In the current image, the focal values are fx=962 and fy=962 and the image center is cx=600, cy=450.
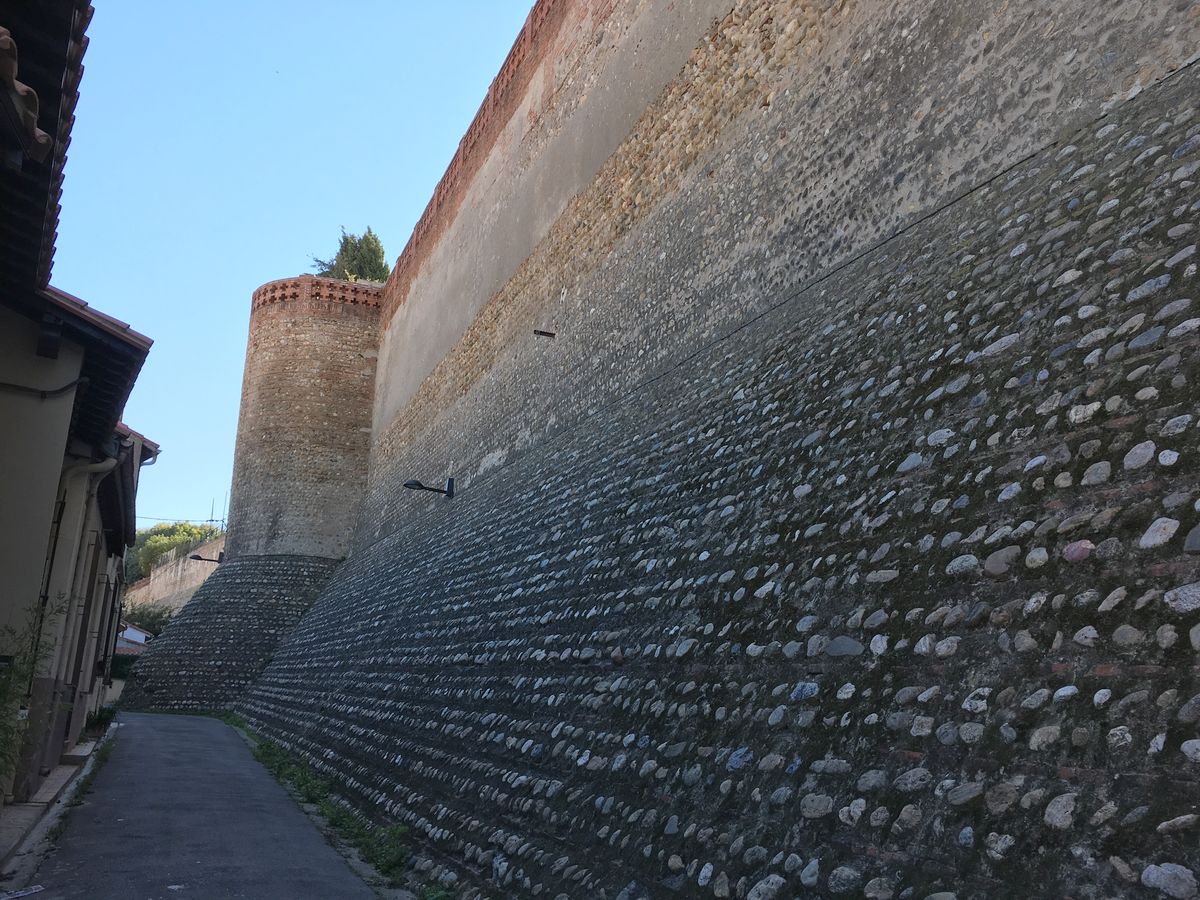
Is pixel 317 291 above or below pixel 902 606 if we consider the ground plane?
above

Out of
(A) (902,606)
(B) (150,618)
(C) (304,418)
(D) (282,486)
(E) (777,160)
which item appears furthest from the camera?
(B) (150,618)

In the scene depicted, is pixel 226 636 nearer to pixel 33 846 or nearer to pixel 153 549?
pixel 33 846

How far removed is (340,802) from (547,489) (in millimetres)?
3439

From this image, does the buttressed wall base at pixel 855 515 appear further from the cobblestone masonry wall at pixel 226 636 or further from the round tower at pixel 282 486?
the round tower at pixel 282 486

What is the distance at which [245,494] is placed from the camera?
77.4 feet

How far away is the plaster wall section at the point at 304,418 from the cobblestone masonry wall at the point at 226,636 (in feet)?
2.72

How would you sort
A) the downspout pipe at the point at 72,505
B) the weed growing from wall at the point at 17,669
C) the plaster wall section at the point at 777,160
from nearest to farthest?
A: the plaster wall section at the point at 777,160
the weed growing from wall at the point at 17,669
the downspout pipe at the point at 72,505

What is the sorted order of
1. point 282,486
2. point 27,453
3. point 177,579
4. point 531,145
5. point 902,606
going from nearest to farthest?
point 902,606, point 27,453, point 531,145, point 282,486, point 177,579

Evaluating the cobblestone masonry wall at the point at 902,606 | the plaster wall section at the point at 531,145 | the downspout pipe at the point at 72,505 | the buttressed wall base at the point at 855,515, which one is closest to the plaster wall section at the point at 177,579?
the plaster wall section at the point at 531,145

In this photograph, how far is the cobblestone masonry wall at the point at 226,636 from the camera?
19172 millimetres

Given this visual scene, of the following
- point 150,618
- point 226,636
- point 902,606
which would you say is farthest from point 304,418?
point 902,606

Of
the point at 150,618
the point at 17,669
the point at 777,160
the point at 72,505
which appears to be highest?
the point at 150,618

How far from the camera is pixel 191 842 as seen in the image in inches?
277

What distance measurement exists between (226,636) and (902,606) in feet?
61.6
